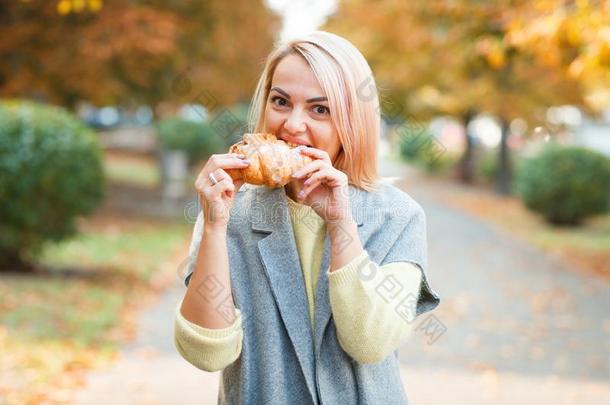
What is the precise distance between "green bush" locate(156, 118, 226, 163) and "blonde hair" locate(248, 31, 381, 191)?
21.6 meters

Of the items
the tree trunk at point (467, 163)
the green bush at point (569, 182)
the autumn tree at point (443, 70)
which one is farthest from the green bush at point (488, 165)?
the green bush at point (569, 182)

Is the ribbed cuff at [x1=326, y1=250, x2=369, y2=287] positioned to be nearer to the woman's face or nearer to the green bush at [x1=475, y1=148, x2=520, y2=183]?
the woman's face

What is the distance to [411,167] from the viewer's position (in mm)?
36844

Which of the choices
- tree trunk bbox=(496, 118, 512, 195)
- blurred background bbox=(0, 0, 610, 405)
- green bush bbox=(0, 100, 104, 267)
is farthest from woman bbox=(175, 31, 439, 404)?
tree trunk bbox=(496, 118, 512, 195)

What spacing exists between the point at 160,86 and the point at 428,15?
7.51 metres

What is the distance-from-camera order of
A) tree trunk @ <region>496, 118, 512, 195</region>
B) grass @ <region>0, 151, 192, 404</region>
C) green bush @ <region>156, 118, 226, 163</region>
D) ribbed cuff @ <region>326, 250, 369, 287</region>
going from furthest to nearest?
green bush @ <region>156, 118, 226, 163</region> < tree trunk @ <region>496, 118, 512, 195</region> < grass @ <region>0, 151, 192, 404</region> < ribbed cuff @ <region>326, 250, 369, 287</region>

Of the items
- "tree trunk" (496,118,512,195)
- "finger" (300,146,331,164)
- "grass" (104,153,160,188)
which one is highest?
"finger" (300,146,331,164)

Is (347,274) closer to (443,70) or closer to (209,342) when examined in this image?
(209,342)

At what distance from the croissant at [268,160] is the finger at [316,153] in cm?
1

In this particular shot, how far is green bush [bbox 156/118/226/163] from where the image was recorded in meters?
23.9

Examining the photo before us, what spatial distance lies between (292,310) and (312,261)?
5.6 inches

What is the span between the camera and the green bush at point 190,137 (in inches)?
939

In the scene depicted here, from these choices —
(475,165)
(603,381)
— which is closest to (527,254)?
(603,381)

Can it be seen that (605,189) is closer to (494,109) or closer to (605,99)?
(494,109)
